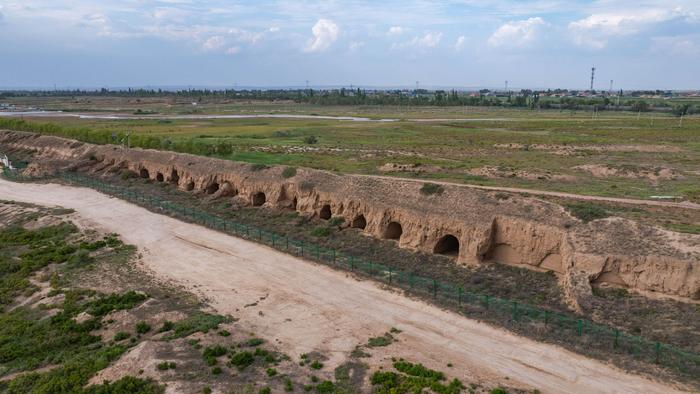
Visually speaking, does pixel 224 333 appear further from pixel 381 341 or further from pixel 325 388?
pixel 381 341

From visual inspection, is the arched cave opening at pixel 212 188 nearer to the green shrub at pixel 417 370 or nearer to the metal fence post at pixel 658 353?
the green shrub at pixel 417 370

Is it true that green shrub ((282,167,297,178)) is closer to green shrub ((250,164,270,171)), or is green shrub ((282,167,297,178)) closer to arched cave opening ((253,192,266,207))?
arched cave opening ((253,192,266,207))

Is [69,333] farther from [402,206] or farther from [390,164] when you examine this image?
[390,164]

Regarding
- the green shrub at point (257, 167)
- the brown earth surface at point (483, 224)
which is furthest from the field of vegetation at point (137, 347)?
the green shrub at point (257, 167)

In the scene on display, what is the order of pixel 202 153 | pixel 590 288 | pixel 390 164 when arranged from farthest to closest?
pixel 202 153 < pixel 390 164 < pixel 590 288

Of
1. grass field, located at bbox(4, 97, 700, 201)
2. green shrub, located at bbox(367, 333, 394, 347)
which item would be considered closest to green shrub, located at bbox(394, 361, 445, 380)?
green shrub, located at bbox(367, 333, 394, 347)

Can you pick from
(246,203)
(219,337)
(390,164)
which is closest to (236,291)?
(219,337)
